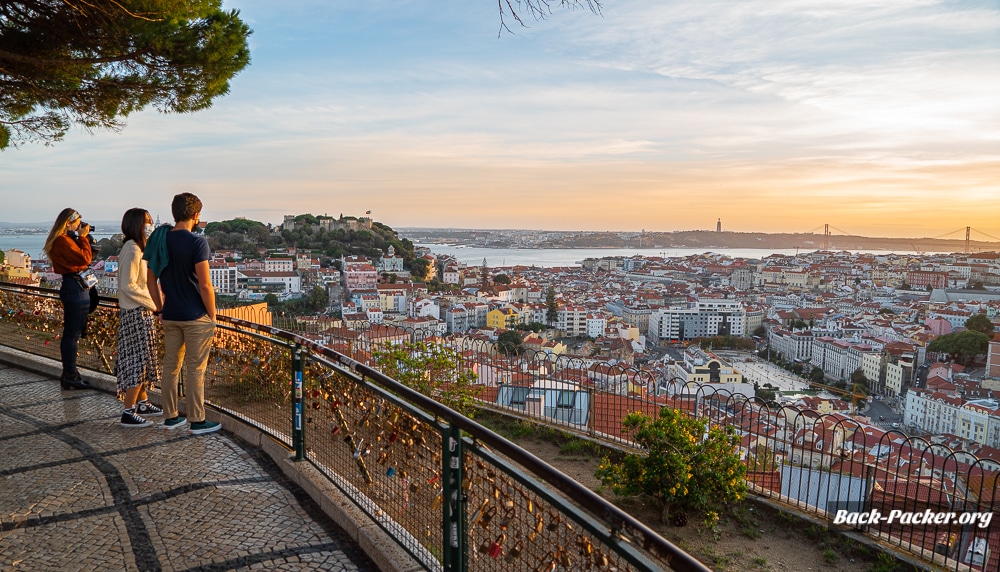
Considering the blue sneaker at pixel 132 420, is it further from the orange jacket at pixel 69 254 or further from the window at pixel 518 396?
the window at pixel 518 396

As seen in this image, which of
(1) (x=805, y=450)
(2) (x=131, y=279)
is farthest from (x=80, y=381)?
(1) (x=805, y=450)

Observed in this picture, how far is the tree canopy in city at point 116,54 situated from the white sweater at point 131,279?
3.28m

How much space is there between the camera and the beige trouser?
173 inches

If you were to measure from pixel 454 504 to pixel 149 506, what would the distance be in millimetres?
1986

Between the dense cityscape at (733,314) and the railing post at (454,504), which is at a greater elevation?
the railing post at (454,504)

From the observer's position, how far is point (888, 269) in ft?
246

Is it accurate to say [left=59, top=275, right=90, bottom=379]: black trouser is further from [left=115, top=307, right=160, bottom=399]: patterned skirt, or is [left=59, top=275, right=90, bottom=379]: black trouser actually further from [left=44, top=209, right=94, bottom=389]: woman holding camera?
[left=115, top=307, right=160, bottom=399]: patterned skirt

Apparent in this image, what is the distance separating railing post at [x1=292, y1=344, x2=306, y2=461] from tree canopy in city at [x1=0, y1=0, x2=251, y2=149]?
4861 millimetres

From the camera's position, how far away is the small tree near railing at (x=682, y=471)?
16.4 feet

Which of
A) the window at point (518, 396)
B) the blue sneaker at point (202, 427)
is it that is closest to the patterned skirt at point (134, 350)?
the blue sneaker at point (202, 427)

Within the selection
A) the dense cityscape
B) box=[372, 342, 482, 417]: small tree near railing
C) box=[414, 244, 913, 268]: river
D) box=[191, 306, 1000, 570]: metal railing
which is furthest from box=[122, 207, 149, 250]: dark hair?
box=[414, 244, 913, 268]: river

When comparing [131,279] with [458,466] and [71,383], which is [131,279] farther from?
[458,466]

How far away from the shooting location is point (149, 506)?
3432 millimetres

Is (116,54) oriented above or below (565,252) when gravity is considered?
above
